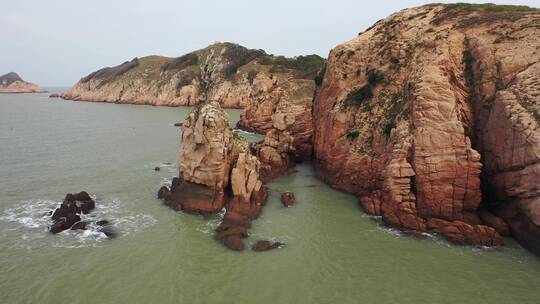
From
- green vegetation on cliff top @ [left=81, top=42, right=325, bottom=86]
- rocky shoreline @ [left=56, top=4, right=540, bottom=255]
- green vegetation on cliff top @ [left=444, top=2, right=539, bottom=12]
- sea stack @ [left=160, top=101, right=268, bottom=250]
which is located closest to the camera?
rocky shoreline @ [left=56, top=4, right=540, bottom=255]

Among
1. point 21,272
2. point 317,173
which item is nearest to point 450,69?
point 317,173

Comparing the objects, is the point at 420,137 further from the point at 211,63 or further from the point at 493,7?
the point at 211,63

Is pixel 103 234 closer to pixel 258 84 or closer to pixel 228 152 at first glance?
pixel 228 152

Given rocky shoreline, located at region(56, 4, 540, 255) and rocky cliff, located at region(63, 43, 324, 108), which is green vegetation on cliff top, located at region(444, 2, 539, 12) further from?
rocky cliff, located at region(63, 43, 324, 108)

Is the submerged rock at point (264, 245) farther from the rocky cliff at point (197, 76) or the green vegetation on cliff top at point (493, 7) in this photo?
the rocky cliff at point (197, 76)

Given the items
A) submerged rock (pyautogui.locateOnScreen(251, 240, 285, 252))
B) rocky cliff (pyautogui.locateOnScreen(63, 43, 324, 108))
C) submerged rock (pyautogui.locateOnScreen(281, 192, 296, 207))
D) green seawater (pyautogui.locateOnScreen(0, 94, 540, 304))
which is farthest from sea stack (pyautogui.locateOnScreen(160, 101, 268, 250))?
rocky cliff (pyautogui.locateOnScreen(63, 43, 324, 108))

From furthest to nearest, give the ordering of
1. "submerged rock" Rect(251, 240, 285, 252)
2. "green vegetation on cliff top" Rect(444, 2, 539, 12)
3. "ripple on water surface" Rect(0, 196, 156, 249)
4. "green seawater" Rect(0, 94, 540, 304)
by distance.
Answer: "green vegetation on cliff top" Rect(444, 2, 539, 12), "ripple on water surface" Rect(0, 196, 156, 249), "submerged rock" Rect(251, 240, 285, 252), "green seawater" Rect(0, 94, 540, 304)
